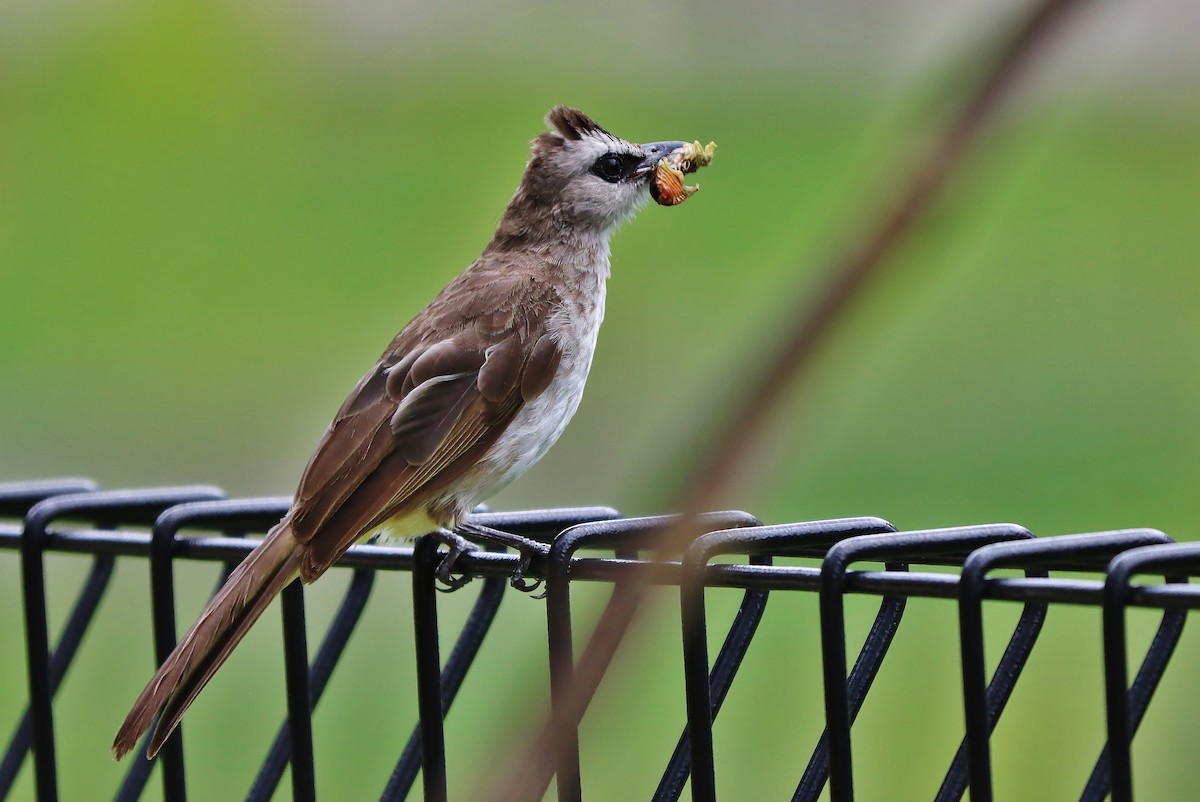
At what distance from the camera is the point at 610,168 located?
12.2ft

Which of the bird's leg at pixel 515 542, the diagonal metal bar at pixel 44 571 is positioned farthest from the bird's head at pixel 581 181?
the diagonal metal bar at pixel 44 571

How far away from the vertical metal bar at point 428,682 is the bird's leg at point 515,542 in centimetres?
20

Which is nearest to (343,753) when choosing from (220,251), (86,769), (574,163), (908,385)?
(86,769)

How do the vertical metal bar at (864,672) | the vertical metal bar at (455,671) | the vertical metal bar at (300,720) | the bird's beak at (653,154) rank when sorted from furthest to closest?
1. the bird's beak at (653,154)
2. the vertical metal bar at (455,671)
3. the vertical metal bar at (300,720)
4. the vertical metal bar at (864,672)

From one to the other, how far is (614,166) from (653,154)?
10 centimetres

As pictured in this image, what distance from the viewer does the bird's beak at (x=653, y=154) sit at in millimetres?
3655

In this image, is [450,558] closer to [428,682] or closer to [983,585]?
[428,682]

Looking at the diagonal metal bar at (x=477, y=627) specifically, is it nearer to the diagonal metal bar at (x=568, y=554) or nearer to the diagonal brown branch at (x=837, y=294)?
the diagonal metal bar at (x=568, y=554)

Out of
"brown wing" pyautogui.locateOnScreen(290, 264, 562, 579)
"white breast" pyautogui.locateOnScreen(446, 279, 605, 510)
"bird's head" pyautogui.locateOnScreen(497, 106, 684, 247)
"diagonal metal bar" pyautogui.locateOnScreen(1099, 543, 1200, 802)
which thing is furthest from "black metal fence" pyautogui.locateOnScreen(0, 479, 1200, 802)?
"bird's head" pyautogui.locateOnScreen(497, 106, 684, 247)

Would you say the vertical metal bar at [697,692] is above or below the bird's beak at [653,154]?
below

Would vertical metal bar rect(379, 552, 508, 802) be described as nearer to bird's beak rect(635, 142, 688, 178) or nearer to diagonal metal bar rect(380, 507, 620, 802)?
diagonal metal bar rect(380, 507, 620, 802)

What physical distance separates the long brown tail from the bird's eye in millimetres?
1733

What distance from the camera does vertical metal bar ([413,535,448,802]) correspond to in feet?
5.45

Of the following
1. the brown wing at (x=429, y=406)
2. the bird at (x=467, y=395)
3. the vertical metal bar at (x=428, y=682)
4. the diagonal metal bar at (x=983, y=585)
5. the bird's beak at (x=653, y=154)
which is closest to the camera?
the diagonal metal bar at (x=983, y=585)
